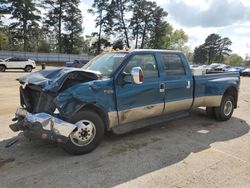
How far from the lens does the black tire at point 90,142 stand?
4.69 m

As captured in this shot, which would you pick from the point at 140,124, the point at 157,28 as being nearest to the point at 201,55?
the point at 157,28

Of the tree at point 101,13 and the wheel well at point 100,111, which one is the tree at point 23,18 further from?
the wheel well at point 100,111

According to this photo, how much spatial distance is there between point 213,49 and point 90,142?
308 ft

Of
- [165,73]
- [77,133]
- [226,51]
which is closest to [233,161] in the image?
[165,73]

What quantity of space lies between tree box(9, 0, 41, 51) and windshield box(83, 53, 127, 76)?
2012 inches

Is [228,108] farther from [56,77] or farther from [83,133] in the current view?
[56,77]

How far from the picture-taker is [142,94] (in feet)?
18.2

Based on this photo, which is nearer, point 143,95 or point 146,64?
point 143,95

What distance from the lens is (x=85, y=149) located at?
486cm

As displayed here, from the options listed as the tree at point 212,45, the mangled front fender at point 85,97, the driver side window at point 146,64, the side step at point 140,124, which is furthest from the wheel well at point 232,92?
the tree at point 212,45

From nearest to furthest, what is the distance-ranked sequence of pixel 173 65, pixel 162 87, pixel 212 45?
pixel 162 87, pixel 173 65, pixel 212 45

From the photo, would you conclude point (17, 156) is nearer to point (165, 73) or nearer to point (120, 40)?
point (165, 73)

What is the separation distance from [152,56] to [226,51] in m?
95.5

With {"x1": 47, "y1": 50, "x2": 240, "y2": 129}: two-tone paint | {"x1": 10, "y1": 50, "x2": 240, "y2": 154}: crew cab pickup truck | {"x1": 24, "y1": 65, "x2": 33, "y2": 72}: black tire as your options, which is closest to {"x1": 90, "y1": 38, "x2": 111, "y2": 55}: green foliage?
{"x1": 24, "y1": 65, "x2": 33, "y2": 72}: black tire
